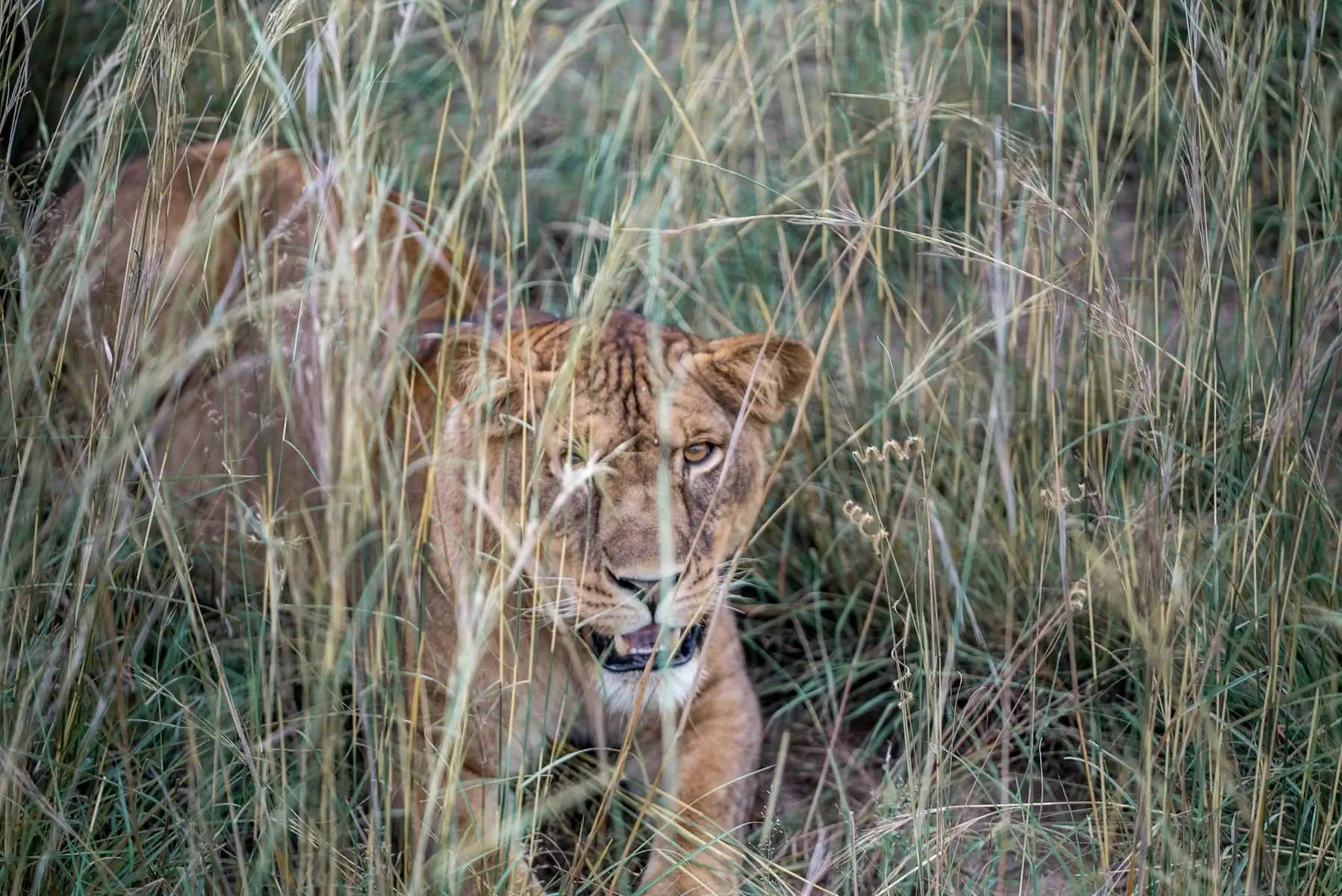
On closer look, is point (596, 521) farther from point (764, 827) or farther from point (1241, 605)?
point (1241, 605)

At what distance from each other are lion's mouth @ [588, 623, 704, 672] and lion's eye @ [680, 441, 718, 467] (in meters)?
0.32

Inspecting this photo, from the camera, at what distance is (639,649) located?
2.57 m

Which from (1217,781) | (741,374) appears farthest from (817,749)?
(1217,781)

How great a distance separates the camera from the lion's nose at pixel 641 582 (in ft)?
8.00

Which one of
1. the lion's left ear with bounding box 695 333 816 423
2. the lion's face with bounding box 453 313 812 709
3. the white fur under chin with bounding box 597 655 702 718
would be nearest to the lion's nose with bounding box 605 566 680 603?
the lion's face with bounding box 453 313 812 709

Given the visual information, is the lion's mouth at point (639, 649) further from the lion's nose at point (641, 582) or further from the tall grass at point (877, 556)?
the tall grass at point (877, 556)

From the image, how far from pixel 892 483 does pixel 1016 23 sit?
2.68 meters

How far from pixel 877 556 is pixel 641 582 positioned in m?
0.55

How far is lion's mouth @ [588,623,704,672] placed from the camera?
255 centimetres

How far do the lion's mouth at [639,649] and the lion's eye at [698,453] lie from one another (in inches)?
12.7

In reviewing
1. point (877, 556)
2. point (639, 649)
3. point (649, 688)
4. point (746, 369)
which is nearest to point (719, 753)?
point (649, 688)

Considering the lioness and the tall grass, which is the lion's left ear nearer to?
the lioness

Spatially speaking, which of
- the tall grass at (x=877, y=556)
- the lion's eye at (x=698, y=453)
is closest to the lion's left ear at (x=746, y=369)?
the lion's eye at (x=698, y=453)

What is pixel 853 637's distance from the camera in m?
3.42
